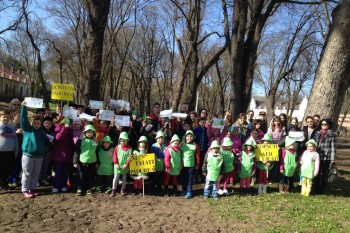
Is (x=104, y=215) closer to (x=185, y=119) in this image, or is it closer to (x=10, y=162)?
(x=10, y=162)

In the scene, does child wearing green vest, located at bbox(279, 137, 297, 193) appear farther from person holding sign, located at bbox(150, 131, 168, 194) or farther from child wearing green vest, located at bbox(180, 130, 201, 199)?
person holding sign, located at bbox(150, 131, 168, 194)

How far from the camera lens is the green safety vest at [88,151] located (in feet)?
26.8

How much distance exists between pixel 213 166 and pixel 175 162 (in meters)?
0.92

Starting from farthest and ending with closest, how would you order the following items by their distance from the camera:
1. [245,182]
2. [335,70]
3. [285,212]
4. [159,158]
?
[335,70] → [245,182] → [159,158] → [285,212]

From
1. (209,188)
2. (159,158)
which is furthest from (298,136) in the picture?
(159,158)

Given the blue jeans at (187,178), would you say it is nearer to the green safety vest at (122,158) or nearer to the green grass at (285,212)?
the green grass at (285,212)

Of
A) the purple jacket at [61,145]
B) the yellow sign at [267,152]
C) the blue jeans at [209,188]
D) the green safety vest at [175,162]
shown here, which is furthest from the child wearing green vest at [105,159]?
the yellow sign at [267,152]

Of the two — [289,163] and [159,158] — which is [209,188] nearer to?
[159,158]

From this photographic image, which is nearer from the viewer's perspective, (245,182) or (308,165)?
(308,165)

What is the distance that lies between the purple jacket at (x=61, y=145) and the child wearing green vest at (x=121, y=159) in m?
1.15

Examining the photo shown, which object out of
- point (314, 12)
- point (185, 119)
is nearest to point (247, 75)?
point (185, 119)

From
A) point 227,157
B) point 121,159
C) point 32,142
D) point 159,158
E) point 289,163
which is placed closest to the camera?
point 32,142

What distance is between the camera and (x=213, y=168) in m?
8.41

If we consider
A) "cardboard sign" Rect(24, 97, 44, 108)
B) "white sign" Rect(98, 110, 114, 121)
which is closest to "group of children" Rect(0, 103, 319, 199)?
"white sign" Rect(98, 110, 114, 121)
